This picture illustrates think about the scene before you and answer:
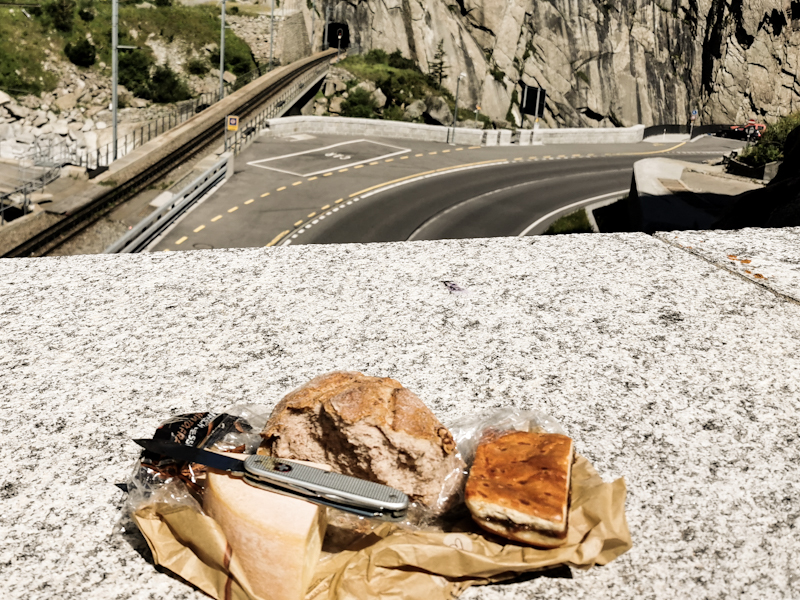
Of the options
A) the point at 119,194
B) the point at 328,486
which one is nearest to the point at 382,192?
the point at 119,194

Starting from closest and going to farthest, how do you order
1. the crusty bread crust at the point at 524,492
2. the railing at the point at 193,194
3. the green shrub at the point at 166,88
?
the crusty bread crust at the point at 524,492
the railing at the point at 193,194
the green shrub at the point at 166,88

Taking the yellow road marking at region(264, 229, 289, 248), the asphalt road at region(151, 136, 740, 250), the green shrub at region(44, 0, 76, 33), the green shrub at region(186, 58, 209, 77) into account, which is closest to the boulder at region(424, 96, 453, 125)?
the asphalt road at region(151, 136, 740, 250)

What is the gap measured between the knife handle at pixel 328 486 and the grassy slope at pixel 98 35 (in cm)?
6010

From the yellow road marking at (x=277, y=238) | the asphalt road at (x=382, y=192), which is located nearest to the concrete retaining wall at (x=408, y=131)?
the asphalt road at (x=382, y=192)

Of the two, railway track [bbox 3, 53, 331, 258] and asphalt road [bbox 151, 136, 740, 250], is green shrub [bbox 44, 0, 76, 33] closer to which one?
railway track [bbox 3, 53, 331, 258]

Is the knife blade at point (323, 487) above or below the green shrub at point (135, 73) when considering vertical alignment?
below

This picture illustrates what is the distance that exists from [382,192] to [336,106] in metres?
32.7

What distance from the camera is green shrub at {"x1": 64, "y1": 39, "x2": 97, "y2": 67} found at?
57494 millimetres

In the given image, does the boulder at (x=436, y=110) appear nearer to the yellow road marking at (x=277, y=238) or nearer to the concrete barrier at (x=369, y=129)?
the concrete barrier at (x=369, y=129)

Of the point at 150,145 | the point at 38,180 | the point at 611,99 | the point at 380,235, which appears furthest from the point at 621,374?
the point at 611,99

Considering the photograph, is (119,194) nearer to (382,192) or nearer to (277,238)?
(277,238)

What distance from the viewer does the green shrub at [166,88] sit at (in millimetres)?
59831

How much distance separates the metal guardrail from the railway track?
10.5 feet

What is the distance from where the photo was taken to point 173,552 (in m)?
2.61
